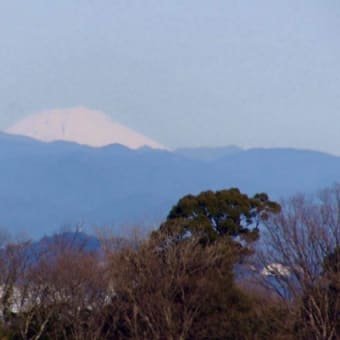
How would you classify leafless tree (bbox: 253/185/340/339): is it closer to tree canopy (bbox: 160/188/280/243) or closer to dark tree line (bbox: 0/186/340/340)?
dark tree line (bbox: 0/186/340/340)

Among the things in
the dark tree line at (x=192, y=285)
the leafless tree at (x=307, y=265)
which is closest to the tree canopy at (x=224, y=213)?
the dark tree line at (x=192, y=285)

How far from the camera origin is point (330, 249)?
2058cm

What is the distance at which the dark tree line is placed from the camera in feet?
67.4

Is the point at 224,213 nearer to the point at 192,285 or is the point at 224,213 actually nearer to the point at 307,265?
the point at 192,285

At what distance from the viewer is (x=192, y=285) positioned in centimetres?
2256

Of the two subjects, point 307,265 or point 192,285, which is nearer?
point 307,265

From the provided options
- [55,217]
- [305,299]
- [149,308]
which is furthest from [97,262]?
[55,217]

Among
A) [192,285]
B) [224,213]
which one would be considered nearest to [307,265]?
[192,285]

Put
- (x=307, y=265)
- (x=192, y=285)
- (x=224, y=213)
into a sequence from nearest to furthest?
(x=307, y=265), (x=192, y=285), (x=224, y=213)

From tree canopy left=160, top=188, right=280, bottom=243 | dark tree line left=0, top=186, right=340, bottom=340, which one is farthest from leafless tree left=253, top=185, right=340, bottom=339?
tree canopy left=160, top=188, right=280, bottom=243

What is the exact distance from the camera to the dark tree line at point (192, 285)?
20.5 metres

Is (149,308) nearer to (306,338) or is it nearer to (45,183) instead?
(306,338)

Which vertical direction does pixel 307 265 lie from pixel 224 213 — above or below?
below

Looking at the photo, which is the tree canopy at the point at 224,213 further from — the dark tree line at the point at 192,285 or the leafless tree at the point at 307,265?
the leafless tree at the point at 307,265
